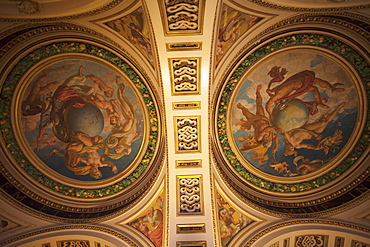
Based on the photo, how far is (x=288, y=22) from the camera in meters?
9.05

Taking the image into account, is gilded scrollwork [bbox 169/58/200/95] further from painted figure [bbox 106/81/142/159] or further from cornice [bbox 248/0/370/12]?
cornice [bbox 248/0/370/12]

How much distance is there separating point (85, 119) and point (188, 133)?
321 centimetres

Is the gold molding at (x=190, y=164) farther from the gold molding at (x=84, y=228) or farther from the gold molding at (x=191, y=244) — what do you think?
the gold molding at (x=84, y=228)

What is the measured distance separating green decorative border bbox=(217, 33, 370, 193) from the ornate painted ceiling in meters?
0.03

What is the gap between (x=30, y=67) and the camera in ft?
31.4

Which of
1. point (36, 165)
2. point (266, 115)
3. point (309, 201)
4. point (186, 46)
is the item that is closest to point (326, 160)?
point (309, 201)

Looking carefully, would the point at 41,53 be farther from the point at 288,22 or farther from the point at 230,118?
the point at 288,22

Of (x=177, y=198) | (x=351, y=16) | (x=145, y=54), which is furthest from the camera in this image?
(x=177, y=198)

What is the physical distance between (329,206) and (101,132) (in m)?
7.40

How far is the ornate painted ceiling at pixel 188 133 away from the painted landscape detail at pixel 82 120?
0.11 feet

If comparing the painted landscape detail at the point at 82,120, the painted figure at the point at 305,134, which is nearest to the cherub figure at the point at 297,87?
the painted figure at the point at 305,134

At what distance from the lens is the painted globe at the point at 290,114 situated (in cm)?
Answer: 1020

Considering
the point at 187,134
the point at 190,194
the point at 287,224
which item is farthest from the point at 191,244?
the point at 187,134

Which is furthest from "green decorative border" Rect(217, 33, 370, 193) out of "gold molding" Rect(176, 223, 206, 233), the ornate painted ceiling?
"gold molding" Rect(176, 223, 206, 233)
